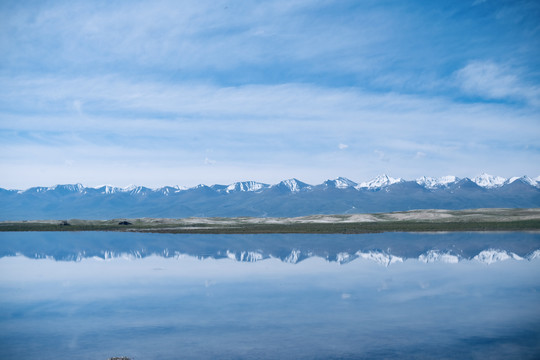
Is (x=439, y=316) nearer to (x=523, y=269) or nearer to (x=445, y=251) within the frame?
(x=523, y=269)

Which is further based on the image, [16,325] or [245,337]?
[16,325]

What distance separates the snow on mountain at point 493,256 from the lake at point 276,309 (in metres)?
0.37

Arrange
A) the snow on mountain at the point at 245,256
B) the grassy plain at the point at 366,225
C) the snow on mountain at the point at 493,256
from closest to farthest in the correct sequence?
the snow on mountain at the point at 493,256 < the snow on mountain at the point at 245,256 < the grassy plain at the point at 366,225

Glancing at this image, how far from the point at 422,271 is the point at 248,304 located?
18.1 m

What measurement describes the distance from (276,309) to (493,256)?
3137cm

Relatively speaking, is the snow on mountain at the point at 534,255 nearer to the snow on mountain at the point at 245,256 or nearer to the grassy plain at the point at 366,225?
the snow on mountain at the point at 245,256

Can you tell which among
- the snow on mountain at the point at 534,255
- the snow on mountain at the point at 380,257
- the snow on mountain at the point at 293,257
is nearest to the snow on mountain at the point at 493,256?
the snow on mountain at the point at 534,255

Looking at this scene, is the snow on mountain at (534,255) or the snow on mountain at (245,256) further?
the snow on mountain at (245,256)

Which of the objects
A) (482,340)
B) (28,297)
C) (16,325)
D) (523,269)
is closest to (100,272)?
(28,297)

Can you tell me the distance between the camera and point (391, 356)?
1566 cm

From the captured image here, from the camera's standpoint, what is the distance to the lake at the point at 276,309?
16812 mm

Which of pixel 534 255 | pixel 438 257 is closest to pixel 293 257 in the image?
pixel 438 257

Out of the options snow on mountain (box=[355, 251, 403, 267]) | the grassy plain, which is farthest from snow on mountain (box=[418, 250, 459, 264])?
the grassy plain

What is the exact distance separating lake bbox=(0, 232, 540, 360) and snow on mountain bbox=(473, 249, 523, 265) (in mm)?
367
